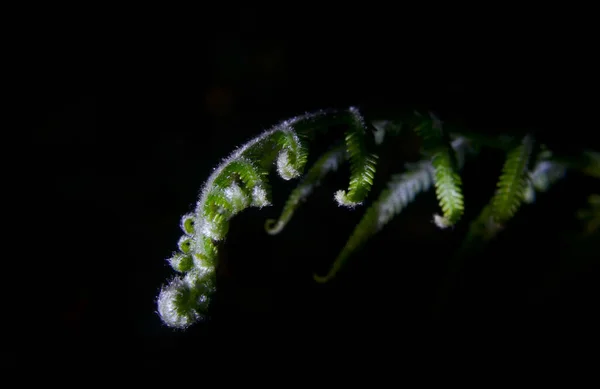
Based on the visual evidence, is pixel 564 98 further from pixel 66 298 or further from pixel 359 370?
pixel 66 298

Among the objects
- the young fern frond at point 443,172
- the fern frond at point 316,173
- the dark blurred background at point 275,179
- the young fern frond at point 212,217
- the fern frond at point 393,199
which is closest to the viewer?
the young fern frond at point 212,217

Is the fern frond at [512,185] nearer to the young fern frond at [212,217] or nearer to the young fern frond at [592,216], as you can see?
the young fern frond at [592,216]

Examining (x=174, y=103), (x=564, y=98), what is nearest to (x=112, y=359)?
(x=174, y=103)

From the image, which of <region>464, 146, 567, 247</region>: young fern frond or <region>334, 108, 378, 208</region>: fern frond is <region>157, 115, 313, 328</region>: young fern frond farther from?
<region>464, 146, 567, 247</region>: young fern frond

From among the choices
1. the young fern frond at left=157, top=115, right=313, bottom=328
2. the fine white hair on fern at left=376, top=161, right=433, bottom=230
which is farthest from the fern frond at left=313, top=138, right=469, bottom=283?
the young fern frond at left=157, top=115, right=313, bottom=328

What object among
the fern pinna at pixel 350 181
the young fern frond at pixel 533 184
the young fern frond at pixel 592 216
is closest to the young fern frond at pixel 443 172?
the fern pinna at pixel 350 181

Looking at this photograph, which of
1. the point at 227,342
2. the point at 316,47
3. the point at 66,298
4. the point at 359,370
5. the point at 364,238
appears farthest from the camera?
the point at 316,47

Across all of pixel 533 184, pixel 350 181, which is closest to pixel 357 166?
pixel 350 181

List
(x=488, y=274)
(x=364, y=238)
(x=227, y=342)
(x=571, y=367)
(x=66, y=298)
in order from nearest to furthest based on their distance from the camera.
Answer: (x=364, y=238) < (x=571, y=367) < (x=488, y=274) < (x=227, y=342) < (x=66, y=298)
